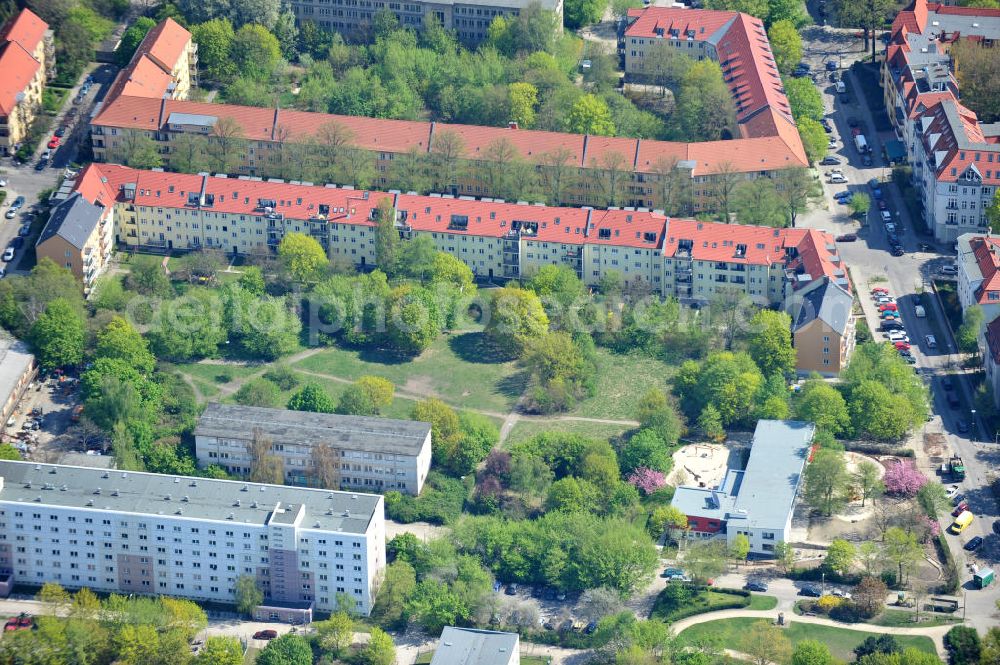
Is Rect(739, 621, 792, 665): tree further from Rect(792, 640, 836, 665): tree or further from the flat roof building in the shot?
the flat roof building

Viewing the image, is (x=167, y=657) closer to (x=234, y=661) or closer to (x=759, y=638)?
(x=234, y=661)

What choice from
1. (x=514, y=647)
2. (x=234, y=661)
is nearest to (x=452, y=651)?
(x=514, y=647)

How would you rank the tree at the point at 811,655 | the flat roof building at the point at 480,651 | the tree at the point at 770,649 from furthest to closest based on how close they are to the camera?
the tree at the point at 770,649 < the flat roof building at the point at 480,651 < the tree at the point at 811,655

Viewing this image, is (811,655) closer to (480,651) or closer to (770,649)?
(770,649)

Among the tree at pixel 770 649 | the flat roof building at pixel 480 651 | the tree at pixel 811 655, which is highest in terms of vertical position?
the tree at pixel 811 655

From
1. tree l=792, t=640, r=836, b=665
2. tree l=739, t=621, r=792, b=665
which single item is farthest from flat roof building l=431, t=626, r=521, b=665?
tree l=792, t=640, r=836, b=665

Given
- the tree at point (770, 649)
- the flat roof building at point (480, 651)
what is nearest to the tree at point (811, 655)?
the tree at point (770, 649)

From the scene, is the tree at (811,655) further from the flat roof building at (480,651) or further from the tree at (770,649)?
the flat roof building at (480,651)
